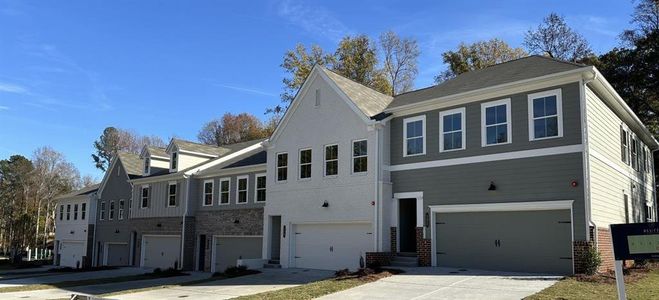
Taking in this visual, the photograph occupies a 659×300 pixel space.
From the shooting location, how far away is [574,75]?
16422 millimetres

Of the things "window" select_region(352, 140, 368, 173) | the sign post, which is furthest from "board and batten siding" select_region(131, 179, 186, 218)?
the sign post

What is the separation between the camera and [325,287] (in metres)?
15.6

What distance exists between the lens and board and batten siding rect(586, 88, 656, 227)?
16766 millimetres

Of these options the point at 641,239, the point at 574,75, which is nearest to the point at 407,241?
the point at 574,75

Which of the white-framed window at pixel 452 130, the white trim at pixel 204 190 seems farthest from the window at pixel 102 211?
the white-framed window at pixel 452 130

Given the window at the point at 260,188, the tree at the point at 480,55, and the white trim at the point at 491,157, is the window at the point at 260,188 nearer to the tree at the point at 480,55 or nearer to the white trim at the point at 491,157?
the white trim at the point at 491,157

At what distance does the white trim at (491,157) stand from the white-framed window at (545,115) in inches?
16.8

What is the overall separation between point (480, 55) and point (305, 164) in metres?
20.3

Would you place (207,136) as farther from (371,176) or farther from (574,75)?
(574,75)

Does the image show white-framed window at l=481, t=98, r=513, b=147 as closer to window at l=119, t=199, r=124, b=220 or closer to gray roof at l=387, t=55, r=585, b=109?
gray roof at l=387, t=55, r=585, b=109

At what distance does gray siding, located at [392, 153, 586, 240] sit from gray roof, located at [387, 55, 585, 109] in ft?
8.70

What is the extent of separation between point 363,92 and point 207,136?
136 feet

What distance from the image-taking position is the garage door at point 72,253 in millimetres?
39725

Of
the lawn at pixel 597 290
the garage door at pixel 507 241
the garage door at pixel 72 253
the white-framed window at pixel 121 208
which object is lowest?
the garage door at pixel 72 253
